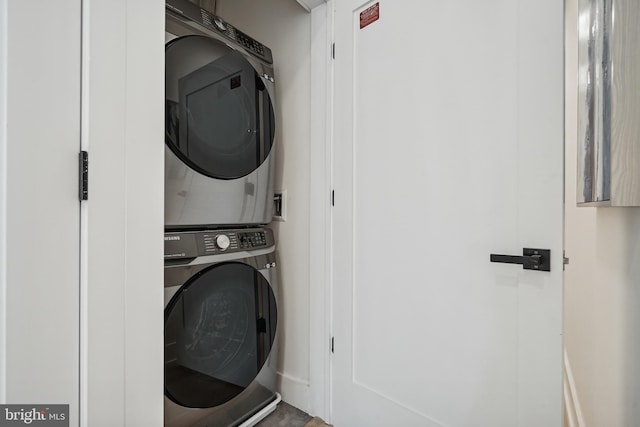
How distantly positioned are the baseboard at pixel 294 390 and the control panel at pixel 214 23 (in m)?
1.72

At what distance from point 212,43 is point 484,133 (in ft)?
3.66

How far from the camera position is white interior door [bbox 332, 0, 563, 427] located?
917 millimetres

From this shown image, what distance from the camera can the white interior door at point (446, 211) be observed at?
0.92 meters

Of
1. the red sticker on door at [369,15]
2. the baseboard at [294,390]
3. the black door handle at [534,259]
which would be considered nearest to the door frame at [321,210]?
the baseboard at [294,390]

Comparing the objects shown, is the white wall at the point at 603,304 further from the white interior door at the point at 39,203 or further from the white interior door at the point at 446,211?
the white interior door at the point at 39,203

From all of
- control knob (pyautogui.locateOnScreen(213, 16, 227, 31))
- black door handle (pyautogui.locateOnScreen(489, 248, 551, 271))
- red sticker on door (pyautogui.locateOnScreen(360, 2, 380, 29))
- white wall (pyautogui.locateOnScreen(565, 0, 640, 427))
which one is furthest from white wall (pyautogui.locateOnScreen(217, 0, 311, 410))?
white wall (pyautogui.locateOnScreen(565, 0, 640, 427))

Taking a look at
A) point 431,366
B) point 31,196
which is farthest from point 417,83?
point 31,196

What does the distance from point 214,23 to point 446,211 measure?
1.22 meters

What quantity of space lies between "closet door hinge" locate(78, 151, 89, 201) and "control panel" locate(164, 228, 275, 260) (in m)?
0.36

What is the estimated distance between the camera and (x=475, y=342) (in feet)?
3.45

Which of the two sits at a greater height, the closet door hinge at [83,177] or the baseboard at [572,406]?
the closet door hinge at [83,177]

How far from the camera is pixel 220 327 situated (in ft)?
4.28

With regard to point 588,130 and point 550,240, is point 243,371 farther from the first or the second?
point 588,130

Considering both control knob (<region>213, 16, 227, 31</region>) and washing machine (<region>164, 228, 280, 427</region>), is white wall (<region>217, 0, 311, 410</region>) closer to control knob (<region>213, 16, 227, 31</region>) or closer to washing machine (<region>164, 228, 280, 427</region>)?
washing machine (<region>164, 228, 280, 427</region>)
